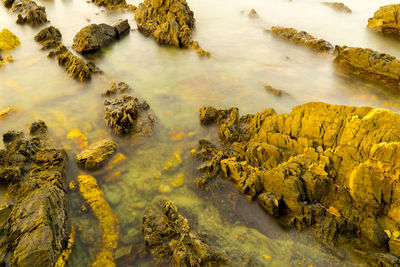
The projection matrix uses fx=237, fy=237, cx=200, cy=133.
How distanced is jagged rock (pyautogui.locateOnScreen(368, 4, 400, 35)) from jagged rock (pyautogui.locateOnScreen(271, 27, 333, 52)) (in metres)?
7.28

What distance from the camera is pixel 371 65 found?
15.4 meters

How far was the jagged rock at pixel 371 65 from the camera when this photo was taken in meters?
14.6

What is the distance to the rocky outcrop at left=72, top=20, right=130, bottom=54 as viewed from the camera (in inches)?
722

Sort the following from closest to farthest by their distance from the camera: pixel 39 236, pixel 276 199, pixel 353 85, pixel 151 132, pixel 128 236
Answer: pixel 39 236 < pixel 128 236 < pixel 276 199 < pixel 151 132 < pixel 353 85

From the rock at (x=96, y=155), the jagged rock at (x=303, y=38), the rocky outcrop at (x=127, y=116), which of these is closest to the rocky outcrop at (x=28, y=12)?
the rocky outcrop at (x=127, y=116)

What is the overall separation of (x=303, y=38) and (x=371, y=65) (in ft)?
22.0

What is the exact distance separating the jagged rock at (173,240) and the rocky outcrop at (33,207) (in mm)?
2297

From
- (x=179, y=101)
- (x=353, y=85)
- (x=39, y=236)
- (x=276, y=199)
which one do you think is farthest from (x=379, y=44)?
(x=39, y=236)

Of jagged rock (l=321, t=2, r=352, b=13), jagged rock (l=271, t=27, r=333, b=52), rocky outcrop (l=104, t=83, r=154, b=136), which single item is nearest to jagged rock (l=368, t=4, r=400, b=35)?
jagged rock (l=321, t=2, r=352, b=13)

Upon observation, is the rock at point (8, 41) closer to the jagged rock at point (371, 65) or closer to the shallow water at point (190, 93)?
the shallow water at point (190, 93)

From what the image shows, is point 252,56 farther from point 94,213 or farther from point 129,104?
point 94,213

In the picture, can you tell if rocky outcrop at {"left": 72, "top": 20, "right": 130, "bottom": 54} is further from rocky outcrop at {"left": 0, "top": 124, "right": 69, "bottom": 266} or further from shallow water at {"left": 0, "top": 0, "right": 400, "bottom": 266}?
rocky outcrop at {"left": 0, "top": 124, "right": 69, "bottom": 266}

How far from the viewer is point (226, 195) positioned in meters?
Answer: 8.11

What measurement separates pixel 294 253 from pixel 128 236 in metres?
4.69
